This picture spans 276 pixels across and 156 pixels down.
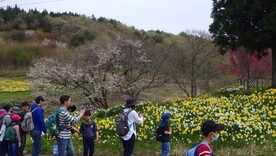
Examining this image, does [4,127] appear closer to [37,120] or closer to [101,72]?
[37,120]

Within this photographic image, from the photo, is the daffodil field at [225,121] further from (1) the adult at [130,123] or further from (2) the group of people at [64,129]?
(1) the adult at [130,123]

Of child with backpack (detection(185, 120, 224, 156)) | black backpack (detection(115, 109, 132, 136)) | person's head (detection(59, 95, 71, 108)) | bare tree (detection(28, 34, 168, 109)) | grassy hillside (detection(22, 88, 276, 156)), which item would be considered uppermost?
bare tree (detection(28, 34, 168, 109))

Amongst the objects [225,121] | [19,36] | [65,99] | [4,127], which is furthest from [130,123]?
[19,36]

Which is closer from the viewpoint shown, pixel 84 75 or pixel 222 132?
pixel 222 132

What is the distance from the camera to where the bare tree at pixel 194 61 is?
30562 millimetres

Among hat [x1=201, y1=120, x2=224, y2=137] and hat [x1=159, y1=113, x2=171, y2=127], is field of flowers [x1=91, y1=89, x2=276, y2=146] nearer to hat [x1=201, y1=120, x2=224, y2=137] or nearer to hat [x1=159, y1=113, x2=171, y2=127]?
hat [x1=159, y1=113, x2=171, y2=127]

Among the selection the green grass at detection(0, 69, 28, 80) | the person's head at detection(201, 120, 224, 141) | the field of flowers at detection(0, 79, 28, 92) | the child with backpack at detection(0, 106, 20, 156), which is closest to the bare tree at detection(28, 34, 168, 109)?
the child with backpack at detection(0, 106, 20, 156)

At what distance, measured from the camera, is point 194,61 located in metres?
31.9

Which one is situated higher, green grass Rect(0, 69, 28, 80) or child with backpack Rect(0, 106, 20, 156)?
green grass Rect(0, 69, 28, 80)

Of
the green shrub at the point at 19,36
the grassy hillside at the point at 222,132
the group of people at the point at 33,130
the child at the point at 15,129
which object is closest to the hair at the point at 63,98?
the group of people at the point at 33,130

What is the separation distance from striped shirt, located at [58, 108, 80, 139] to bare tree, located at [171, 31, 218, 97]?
70.1ft

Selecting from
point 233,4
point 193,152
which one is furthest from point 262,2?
point 193,152

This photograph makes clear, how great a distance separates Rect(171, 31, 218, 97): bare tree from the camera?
3056 cm

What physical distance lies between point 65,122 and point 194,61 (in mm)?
24884
